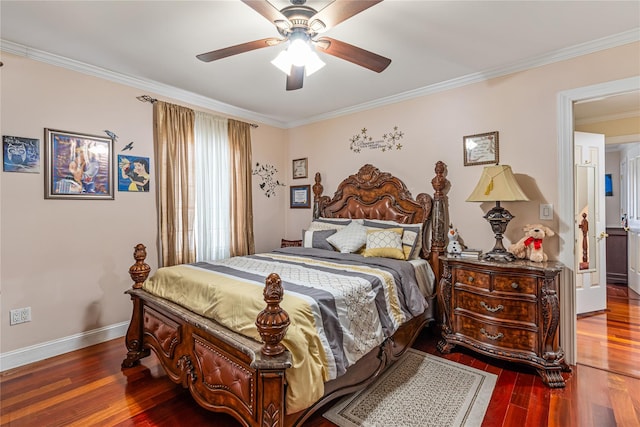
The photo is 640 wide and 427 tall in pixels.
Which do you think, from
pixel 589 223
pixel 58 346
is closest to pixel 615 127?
pixel 589 223

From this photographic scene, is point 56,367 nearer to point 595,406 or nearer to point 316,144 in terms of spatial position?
point 316,144

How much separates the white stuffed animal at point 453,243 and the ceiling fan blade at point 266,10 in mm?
2403

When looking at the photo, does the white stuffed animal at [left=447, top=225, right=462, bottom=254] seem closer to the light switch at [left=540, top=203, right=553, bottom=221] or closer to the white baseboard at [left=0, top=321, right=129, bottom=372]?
the light switch at [left=540, top=203, right=553, bottom=221]

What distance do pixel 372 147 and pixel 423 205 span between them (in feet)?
3.30

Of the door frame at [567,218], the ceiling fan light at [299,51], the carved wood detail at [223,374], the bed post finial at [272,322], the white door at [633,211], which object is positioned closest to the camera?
the bed post finial at [272,322]

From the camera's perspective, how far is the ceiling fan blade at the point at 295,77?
2.21 m

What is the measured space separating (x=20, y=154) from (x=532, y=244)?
431 centimetres

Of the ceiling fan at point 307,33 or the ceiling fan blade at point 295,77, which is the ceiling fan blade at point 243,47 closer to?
the ceiling fan at point 307,33

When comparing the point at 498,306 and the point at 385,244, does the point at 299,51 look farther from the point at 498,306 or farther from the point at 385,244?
the point at 498,306

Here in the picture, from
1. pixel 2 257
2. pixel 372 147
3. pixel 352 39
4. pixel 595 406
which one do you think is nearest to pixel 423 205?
pixel 372 147

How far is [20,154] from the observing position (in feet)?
8.36

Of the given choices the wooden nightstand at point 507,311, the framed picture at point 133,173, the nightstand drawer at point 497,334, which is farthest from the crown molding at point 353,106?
the nightstand drawer at point 497,334

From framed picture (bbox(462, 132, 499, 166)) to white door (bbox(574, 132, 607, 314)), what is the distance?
4.83ft

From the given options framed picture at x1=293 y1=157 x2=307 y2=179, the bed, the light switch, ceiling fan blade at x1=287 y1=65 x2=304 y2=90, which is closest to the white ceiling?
ceiling fan blade at x1=287 y1=65 x2=304 y2=90
